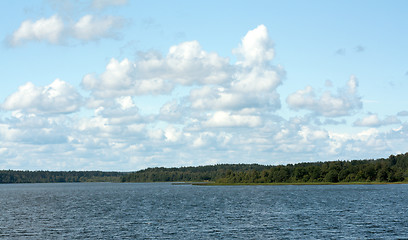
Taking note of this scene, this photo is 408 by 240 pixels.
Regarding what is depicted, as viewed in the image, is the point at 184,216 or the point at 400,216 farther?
the point at 184,216

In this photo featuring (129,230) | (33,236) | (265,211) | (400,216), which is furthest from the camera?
(265,211)

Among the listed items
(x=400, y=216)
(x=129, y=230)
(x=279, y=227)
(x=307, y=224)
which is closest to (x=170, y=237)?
(x=129, y=230)

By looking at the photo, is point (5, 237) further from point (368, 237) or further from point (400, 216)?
point (400, 216)

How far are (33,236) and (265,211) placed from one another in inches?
2153

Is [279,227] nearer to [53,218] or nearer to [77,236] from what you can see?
[77,236]

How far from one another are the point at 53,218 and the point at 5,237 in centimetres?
2806

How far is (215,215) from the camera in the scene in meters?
98.4

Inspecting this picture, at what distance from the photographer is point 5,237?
68.1m

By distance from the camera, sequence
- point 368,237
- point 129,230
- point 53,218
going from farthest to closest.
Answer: point 53,218 < point 129,230 < point 368,237

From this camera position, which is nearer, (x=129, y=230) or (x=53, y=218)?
(x=129, y=230)

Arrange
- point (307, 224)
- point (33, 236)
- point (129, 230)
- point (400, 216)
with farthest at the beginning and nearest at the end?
1. point (400, 216)
2. point (307, 224)
3. point (129, 230)
4. point (33, 236)

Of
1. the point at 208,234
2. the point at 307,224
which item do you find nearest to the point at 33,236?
the point at 208,234

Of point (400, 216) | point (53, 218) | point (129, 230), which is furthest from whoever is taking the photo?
point (53, 218)

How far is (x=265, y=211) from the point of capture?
348 feet
